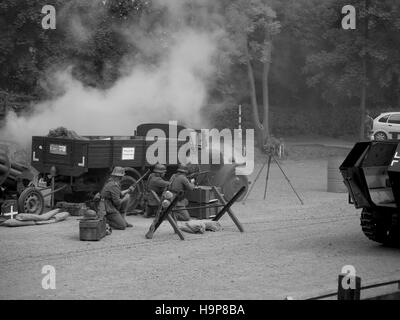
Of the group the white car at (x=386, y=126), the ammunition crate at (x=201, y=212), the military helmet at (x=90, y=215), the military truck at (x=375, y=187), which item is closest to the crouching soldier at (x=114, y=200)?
the military helmet at (x=90, y=215)

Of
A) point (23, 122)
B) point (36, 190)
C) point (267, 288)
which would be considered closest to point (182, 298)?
point (267, 288)

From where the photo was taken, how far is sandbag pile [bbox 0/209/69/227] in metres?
14.3

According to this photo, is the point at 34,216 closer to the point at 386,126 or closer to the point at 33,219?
the point at 33,219

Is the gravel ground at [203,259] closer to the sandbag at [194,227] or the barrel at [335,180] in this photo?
the sandbag at [194,227]

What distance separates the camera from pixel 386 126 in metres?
29.3

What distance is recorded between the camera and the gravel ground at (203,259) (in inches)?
357

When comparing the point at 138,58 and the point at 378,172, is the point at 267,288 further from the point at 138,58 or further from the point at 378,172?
the point at 138,58

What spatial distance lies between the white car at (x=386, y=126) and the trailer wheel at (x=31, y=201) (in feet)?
55.9

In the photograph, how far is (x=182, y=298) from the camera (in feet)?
28.1

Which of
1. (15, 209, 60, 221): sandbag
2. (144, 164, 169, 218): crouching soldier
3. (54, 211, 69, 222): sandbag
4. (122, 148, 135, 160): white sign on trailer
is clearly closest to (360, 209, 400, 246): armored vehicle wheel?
(144, 164, 169, 218): crouching soldier

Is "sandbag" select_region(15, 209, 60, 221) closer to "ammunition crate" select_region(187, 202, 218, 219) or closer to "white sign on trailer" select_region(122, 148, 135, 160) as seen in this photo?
"white sign on trailer" select_region(122, 148, 135, 160)

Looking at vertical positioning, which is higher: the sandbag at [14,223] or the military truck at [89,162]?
the military truck at [89,162]

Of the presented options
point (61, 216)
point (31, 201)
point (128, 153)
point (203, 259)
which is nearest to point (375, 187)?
point (203, 259)

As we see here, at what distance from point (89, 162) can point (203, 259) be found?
17.4 feet
